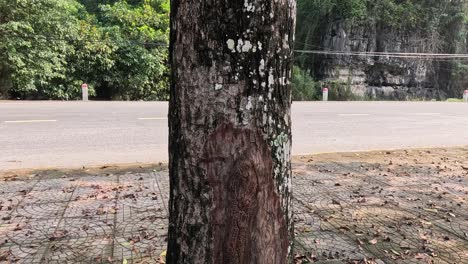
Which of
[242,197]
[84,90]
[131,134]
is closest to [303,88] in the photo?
[84,90]

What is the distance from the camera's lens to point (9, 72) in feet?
57.3

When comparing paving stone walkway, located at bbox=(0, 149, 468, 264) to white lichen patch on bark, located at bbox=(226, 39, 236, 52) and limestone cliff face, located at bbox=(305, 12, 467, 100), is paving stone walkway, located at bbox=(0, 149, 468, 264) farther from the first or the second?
limestone cliff face, located at bbox=(305, 12, 467, 100)

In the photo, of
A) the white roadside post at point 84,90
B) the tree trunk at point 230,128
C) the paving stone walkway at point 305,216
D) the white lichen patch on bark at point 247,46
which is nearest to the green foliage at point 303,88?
the white roadside post at point 84,90

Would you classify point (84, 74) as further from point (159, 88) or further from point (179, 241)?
point (179, 241)

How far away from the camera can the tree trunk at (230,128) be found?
5.41 feet

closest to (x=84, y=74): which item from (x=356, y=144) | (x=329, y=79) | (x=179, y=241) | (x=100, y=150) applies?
(x=100, y=150)

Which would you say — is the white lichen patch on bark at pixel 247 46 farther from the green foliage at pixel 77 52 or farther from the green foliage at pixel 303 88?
the green foliage at pixel 303 88

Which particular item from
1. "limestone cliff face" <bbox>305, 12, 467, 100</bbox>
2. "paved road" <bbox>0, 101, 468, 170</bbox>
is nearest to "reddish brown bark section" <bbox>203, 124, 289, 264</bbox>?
"paved road" <bbox>0, 101, 468, 170</bbox>

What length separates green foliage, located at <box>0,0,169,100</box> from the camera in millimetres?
17344

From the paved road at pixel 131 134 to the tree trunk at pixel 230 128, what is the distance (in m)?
5.32

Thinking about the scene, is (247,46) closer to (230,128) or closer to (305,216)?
(230,128)

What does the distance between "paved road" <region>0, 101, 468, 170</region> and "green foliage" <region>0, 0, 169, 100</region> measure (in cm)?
521

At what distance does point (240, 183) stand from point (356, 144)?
7815mm

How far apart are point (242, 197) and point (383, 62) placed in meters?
31.8
